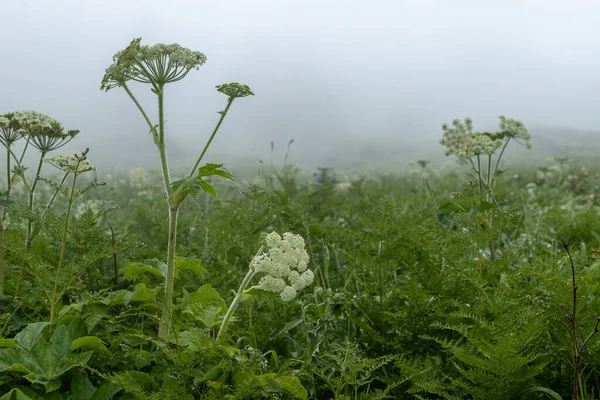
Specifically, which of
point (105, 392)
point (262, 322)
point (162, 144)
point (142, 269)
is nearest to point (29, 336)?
point (105, 392)

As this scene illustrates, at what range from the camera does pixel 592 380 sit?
2.21 metres

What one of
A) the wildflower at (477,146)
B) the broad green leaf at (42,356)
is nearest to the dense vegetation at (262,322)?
the broad green leaf at (42,356)

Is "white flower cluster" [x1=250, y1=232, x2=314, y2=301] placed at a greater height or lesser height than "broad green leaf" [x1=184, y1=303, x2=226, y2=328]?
greater

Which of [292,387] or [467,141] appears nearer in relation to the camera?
[292,387]

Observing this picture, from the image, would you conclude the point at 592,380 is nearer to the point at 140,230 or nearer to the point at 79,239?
the point at 79,239

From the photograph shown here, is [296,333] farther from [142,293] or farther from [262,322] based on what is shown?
[142,293]

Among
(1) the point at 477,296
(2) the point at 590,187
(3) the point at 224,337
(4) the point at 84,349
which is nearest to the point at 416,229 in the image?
(1) the point at 477,296

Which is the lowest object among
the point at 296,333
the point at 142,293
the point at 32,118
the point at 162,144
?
the point at 296,333

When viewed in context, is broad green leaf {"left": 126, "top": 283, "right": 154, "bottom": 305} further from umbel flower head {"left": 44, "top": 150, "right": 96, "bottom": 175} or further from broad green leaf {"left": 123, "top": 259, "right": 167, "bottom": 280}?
umbel flower head {"left": 44, "top": 150, "right": 96, "bottom": 175}

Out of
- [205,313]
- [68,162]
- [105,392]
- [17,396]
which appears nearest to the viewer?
[17,396]

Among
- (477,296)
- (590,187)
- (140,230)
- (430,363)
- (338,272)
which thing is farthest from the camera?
(590,187)

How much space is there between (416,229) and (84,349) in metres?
1.54

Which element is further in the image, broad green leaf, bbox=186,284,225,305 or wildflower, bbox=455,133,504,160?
wildflower, bbox=455,133,504,160

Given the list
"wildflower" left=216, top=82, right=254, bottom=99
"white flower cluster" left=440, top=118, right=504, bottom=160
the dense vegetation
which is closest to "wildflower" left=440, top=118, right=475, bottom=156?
"white flower cluster" left=440, top=118, right=504, bottom=160
